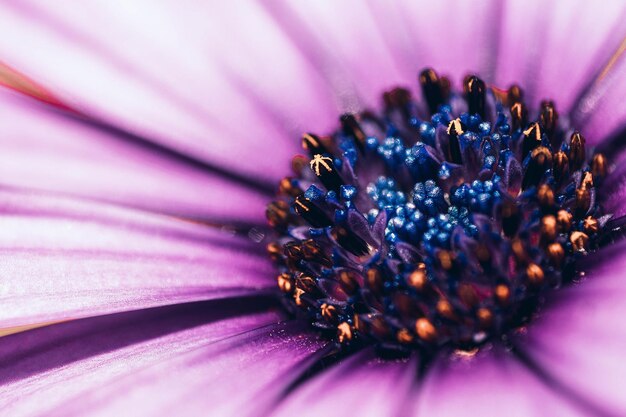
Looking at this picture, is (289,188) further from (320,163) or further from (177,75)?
(177,75)

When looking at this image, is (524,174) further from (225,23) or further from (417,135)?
(225,23)

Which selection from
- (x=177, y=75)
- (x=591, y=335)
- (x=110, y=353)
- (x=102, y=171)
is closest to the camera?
(x=591, y=335)

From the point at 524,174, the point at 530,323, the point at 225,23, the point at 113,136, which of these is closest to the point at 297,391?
the point at 530,323

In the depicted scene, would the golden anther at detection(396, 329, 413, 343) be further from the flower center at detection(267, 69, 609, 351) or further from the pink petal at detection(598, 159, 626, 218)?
the pink petal at detection(598, 159, 626, 218)

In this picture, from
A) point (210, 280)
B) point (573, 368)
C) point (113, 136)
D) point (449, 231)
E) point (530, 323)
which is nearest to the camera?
point (573, 368)

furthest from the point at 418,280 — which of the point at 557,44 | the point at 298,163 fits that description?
the point at 557,44

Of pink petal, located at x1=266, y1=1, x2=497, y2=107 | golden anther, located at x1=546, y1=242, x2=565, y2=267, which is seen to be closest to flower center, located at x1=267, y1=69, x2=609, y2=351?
golden anther, located at x1=546, y1=242, x2=565, y2=267

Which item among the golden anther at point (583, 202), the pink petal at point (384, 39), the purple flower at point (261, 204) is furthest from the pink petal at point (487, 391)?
the pink petal at point (384, 39)
